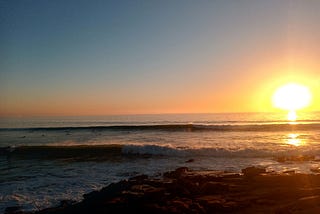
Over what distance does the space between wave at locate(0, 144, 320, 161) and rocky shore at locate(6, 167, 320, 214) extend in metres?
10.2

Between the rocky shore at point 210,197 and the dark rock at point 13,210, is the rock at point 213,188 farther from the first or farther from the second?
the dark rock at point 13,210

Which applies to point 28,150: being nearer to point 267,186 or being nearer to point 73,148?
point 73,148

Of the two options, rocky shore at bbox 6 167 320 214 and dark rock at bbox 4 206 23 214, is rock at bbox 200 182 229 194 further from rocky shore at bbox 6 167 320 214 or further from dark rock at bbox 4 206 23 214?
dark rock at bbox 4 206 23 214

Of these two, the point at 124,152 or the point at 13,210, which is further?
the point at 124,152

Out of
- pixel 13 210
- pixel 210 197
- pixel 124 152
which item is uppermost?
pixel 210 197

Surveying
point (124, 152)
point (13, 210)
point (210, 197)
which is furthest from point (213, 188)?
point (124, 152)

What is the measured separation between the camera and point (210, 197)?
29.0 ft

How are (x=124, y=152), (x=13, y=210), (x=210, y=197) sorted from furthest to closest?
(x=124, y=152), (x=13, y=210), (x=210, y=197)

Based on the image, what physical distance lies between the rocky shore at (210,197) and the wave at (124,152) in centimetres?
1020

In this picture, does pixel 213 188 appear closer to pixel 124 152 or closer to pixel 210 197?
pixel 210 197

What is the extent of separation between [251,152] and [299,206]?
13569 mm

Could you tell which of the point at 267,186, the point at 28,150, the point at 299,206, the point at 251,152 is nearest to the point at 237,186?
the point at 267,186

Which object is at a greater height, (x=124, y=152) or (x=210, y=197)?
(x=210, y=197)

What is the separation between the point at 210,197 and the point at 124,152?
51.1 ft
